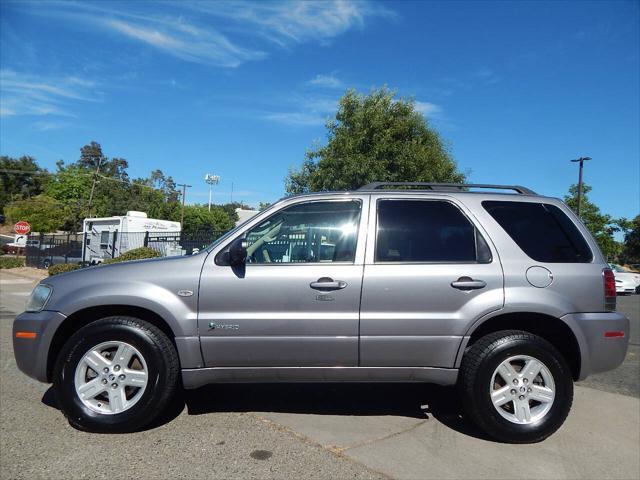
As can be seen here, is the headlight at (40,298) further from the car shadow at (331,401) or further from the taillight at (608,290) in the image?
the taillight at (608,290)

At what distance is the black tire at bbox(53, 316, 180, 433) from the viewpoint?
375 centimetres

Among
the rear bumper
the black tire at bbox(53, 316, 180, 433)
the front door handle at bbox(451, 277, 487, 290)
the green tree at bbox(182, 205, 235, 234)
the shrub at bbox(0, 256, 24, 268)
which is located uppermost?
the green tree at bbox(182, 205, 235, 234)

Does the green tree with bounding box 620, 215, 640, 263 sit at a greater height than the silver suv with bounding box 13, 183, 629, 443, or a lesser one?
greater

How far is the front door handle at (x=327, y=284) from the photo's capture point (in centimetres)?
378

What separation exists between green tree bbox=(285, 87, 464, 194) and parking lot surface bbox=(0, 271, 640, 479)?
10194mm

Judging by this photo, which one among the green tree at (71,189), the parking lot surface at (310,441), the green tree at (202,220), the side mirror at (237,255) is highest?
the green tree at (71,189)

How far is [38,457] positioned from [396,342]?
261 centimetres

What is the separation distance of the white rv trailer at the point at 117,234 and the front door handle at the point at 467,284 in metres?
17.8

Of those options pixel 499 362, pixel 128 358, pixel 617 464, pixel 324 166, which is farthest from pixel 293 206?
pixel 324 166

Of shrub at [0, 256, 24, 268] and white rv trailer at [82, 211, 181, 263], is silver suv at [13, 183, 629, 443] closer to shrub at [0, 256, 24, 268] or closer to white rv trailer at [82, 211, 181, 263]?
white rv trailer at [82, 211, 181, 263]

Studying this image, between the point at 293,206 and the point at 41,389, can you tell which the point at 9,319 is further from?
the point at 293,206

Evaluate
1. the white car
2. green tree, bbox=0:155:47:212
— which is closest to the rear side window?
the white car

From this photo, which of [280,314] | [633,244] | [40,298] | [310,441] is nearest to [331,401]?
[310,441]

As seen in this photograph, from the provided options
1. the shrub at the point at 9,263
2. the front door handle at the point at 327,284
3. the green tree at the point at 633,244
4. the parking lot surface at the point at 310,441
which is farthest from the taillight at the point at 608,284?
the green tree at the point at 633,244
